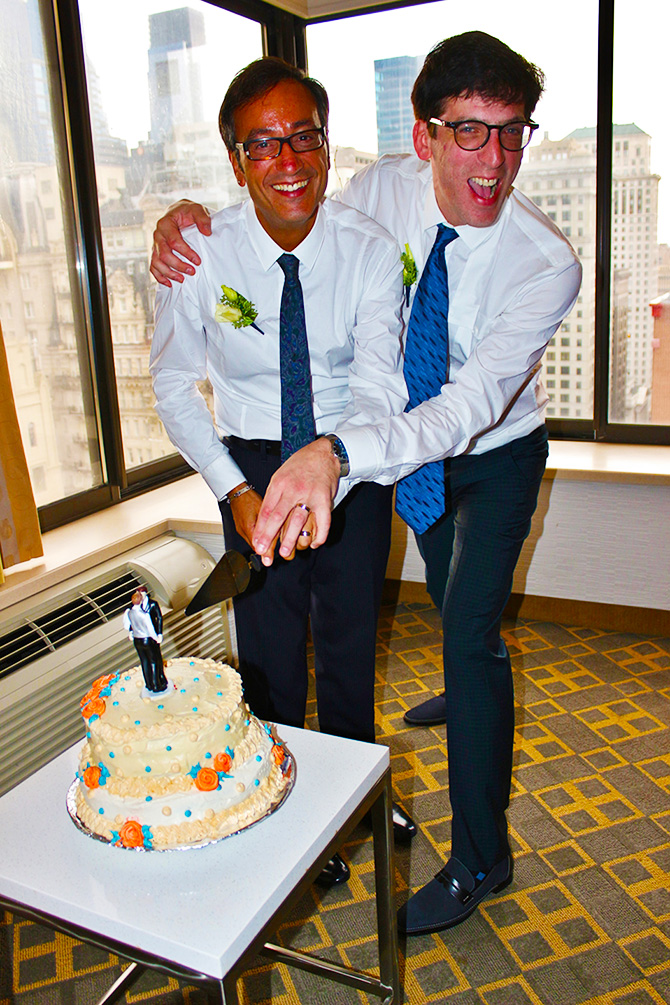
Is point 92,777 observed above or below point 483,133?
below

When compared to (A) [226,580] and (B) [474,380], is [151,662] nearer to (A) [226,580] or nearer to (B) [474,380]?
(A) [226,580]

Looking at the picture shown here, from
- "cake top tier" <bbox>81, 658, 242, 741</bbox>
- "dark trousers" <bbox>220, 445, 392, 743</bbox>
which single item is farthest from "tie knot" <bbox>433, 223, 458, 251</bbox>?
"cake top tier" <bbox>81, 658, 242, 741</bbox>

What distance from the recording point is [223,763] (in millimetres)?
1195

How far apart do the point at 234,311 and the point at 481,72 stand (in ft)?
2.14

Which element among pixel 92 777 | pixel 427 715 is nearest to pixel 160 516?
pixel 427 715

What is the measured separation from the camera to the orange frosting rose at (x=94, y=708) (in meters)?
1.27

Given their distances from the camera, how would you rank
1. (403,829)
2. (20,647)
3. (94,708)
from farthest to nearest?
(20,647) < (403,829) < (94,708)

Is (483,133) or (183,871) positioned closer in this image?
(183,871)

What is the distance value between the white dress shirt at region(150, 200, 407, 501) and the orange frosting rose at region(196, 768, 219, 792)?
2.58ft

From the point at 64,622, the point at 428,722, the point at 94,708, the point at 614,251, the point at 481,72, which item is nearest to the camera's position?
the point at 94,708

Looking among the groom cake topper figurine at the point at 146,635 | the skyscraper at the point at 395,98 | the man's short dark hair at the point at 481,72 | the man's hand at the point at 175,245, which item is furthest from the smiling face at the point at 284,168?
the skyscraper at the point at 395,98

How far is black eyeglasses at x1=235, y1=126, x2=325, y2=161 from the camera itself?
1691 mm

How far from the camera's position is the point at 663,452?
3.30 metres

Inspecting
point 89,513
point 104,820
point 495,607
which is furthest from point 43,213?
point 104,820
